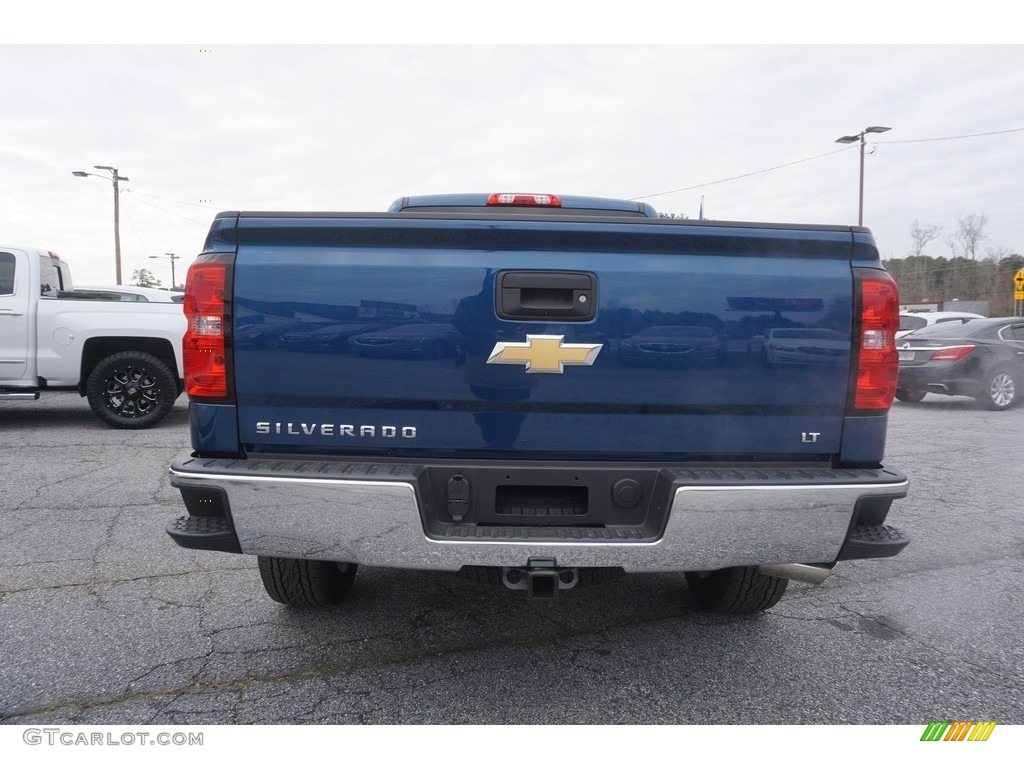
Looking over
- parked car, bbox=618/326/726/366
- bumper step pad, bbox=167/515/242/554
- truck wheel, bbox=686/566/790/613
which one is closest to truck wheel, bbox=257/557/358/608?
bumper step pad, bbox=167/515/242/554

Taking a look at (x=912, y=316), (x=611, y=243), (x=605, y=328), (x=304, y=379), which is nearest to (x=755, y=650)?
(x=605, y=328)

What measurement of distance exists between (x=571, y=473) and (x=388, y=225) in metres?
1.03

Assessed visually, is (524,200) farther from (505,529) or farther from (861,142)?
(861,142)

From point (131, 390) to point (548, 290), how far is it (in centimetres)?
720

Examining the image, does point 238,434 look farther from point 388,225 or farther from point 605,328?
point 605,328

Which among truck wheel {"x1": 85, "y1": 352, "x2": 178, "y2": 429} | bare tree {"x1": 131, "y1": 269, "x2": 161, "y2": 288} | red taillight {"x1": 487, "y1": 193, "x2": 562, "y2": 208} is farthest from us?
Result: bare tree {"x1": 131, "y1": 269, "x2": 161, "y2": 288}

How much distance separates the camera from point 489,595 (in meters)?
3.32

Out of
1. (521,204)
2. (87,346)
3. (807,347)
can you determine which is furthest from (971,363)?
(87,346)

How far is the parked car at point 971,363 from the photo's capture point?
10.2 m

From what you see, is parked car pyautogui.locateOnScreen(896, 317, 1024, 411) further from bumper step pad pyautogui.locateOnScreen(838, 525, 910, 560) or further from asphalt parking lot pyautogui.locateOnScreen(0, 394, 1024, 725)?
bumper step pad pyautogui.locateOnScreen(838, 525, 910, 560)

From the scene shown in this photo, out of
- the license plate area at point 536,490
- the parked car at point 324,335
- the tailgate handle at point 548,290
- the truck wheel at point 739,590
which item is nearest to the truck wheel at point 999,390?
the truck wheel at point 739,590

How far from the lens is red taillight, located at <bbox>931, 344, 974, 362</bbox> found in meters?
10.2

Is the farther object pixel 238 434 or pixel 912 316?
pixel 912 316

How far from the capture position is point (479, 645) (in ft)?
9.18
